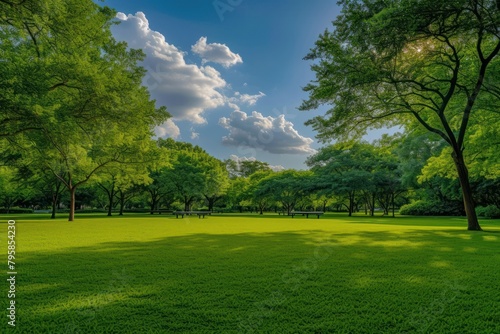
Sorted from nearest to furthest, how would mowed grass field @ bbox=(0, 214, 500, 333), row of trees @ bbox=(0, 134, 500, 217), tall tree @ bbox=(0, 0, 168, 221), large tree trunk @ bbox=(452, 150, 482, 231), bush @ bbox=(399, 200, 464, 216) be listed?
1. mowed grass field @ bbox=(0, 214, 500, 333)
2. tall tree @ bbox=(0, 0, 168, 221)
3. large tree trunk @ bbox=(452, 150, 482, 231)
4. row of trees @ bbox=(0, 134, 500, 217)
5. bush @ bbox=(399, 200, 464, 216)

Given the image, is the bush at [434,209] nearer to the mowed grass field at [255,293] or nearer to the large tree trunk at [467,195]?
the large tree trunk at [467,195]

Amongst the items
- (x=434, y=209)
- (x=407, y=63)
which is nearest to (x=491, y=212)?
(x=434, y=209)

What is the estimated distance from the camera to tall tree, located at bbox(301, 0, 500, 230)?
13.0 metres

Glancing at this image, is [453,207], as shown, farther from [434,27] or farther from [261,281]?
[261,281]

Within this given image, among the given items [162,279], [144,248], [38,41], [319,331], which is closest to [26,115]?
[38,41]

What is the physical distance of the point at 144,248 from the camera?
9539 mm

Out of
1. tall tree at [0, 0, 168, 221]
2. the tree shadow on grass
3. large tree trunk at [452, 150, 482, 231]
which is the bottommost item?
the tree shadow on grass

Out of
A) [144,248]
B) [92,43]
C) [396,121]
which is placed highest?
[92,43]

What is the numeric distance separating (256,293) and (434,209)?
5057 cm

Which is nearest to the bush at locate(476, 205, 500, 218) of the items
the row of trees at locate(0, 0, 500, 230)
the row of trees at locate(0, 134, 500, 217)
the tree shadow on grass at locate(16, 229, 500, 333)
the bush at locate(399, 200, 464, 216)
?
the row of trees at locate(0, 134, 500, 217)

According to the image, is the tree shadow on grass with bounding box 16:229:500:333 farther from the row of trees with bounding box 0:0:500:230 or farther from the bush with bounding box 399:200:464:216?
the bush with bounding box 399:200:464:216

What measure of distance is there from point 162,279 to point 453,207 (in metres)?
50.7

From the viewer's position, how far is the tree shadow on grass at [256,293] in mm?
3674

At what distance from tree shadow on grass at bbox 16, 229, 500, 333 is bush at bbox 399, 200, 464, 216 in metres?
43.8
